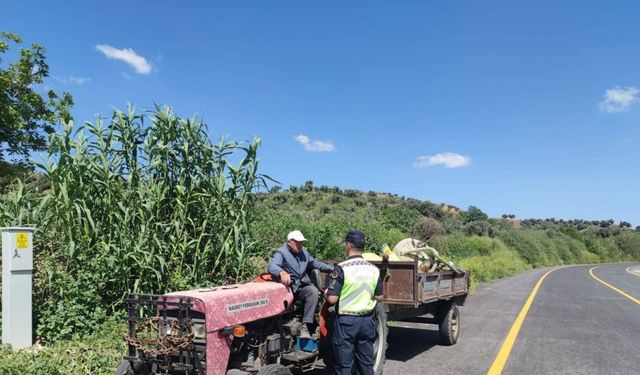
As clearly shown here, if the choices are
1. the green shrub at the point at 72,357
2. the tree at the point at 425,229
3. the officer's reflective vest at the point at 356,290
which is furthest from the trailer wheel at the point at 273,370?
the tree at the point at 425,229

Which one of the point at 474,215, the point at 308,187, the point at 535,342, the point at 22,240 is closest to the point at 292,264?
the point at 22,240

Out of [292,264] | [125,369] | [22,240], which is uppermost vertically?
[22,240]

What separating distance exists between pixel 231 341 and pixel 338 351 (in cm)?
111

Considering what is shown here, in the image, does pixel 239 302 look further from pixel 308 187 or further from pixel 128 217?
pixel 308 187

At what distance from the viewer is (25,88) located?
1564cm

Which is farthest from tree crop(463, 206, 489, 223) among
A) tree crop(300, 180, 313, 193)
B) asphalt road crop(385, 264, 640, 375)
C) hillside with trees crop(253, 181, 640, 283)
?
asphalt road crop(385, 264, 640, 375)

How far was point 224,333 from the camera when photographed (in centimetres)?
→ 464

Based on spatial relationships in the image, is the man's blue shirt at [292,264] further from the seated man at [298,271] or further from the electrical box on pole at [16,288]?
the electrical box on pole at [16,288]

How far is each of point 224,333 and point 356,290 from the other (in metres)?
1.42

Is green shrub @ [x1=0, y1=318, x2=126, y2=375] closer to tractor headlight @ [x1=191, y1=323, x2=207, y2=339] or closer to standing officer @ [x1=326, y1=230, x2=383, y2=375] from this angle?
tractor headlight @ [x1=191, y1=323, x2=207, y2=339]

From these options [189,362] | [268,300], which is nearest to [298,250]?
[268,300]

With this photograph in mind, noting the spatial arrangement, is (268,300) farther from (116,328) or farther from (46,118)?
(46,118)

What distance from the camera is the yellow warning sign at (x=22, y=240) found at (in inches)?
244

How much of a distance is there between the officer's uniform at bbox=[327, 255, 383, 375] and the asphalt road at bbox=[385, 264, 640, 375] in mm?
2075
